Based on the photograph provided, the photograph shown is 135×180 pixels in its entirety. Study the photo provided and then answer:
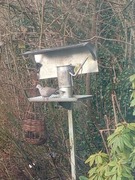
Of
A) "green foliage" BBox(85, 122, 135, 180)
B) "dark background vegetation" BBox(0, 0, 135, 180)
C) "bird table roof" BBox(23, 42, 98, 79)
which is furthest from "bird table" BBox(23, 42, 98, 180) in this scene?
"dark background vegetation" BBox(0, 0, 135, 180)

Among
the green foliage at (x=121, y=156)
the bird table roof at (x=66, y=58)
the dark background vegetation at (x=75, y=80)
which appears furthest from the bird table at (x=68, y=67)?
the dark background vegetation at (x=75, y=80)

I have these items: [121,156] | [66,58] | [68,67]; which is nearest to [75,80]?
[66,58]

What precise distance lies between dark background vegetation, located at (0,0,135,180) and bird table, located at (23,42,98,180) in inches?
35.1

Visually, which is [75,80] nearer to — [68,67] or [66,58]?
[66,58]

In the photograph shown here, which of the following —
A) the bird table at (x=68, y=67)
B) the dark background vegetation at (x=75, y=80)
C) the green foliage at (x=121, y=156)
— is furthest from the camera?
the dark background vegetation at (x=75, y=80)

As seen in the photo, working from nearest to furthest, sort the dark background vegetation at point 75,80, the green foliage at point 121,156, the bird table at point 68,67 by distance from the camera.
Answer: the green foliage at point 121,156
the bird table at point 68,67
the dark background vegetation at point 75,80

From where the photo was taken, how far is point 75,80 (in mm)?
5832

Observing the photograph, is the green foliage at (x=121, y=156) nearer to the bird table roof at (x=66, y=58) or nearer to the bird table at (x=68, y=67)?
the bird table at (x=68, y=67)

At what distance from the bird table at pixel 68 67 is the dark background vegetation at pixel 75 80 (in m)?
0.89

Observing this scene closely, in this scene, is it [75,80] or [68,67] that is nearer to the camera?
[68,67]

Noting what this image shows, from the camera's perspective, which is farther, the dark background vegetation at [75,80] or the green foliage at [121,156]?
the dark background vegetation at [75,80]

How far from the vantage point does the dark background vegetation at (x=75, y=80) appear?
5.64m

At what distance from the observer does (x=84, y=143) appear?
233 inches

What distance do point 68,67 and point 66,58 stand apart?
200 mm
